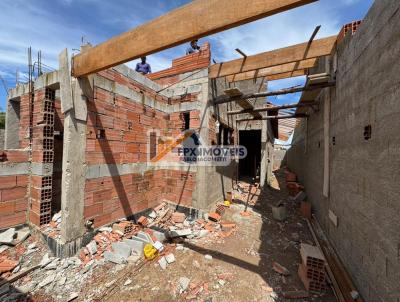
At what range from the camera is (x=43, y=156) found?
4414 millimetres

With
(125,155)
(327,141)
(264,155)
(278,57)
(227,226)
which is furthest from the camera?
(264,155)

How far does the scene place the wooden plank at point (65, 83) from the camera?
3979 millimetres

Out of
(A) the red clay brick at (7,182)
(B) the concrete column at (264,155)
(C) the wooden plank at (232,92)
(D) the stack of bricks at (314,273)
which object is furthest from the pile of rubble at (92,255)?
(B) the concrete column at (264,155)

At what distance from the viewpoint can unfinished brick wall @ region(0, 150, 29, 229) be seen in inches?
167

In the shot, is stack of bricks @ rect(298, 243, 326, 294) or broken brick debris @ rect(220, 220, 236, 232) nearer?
stack of bricks @ rect(298, 243, 326, 294)

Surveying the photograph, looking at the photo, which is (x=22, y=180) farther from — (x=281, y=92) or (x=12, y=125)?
(x=281, y=92)

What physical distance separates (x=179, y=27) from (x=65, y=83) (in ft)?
9.51

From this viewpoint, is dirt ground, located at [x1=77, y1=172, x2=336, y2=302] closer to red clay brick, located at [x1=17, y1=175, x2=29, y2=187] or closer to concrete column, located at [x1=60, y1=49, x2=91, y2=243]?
concrete column, located at [x1=60, y1=49, x2=91, y2=243]

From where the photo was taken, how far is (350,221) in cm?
332

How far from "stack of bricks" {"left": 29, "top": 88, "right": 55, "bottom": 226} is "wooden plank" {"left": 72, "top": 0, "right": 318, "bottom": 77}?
4.79ft

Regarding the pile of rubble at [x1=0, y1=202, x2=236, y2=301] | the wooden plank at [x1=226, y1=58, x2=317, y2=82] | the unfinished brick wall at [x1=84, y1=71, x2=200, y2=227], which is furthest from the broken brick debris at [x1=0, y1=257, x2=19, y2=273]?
the wooden plank at [x1=226, y1=58, x2=317, y2=82]

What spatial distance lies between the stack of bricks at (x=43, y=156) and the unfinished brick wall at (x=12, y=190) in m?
0.19

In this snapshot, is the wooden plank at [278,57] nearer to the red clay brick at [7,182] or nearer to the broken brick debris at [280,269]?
the broken brick debris at [280,269]

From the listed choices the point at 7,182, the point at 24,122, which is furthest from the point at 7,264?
the point at 24,122
